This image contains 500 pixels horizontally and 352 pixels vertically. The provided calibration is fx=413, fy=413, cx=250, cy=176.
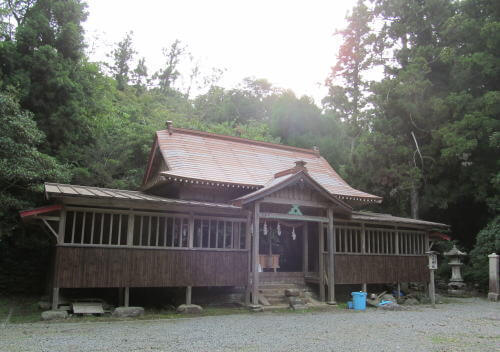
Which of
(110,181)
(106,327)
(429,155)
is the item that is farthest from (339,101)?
(106,327)

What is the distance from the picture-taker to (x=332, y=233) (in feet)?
46.5

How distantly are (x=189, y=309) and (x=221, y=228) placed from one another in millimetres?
2712

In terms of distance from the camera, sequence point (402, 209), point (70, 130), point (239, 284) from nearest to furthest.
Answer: point (239, 284), point (70, 130), point (402, 209)

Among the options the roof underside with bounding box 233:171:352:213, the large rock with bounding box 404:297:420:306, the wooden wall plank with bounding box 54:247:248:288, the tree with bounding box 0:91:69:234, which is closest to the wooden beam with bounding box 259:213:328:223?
the roof underside with bounding box 233:171:352:213

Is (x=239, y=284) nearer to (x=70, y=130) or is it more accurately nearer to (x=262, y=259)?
(x=262, y=259)

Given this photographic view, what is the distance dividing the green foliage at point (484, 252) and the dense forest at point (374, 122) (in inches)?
2.2

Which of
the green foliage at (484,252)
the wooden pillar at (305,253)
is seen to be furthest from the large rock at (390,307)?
the green foliage at (484,252)

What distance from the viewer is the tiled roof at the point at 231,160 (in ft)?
47.9

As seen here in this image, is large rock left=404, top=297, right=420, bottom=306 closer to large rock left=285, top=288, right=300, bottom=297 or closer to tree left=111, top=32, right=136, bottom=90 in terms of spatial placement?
large rock left=285, top=288, right=300, bottom=297

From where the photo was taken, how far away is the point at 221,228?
13352 millimetres

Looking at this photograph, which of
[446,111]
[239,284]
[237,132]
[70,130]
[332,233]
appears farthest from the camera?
[237,132]

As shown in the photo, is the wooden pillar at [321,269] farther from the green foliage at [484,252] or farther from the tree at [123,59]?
the tree at [123,59]

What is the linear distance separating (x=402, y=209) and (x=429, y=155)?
3580 mm

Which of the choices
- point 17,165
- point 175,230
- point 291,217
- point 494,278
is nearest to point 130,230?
point 175,230
